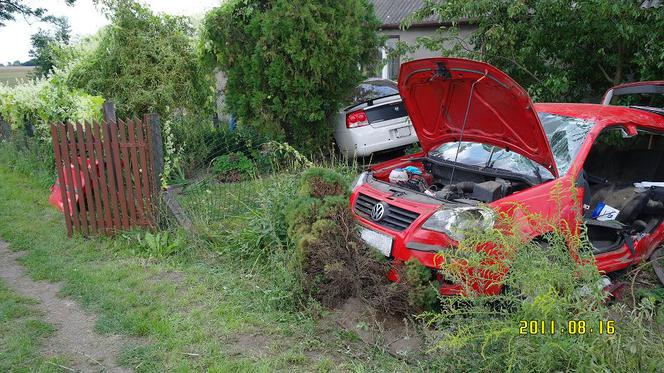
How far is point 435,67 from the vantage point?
455cm

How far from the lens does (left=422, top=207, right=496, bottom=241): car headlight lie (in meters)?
3.41

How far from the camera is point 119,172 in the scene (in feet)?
18.8

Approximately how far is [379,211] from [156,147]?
2859mm

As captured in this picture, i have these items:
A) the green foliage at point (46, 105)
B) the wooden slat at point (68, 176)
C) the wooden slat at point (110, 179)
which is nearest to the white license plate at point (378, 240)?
the wooden slat at point (110, 179)

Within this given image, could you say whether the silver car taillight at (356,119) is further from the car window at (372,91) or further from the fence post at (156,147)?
the fence post at (156,147)

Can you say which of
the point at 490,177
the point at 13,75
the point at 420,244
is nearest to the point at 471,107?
the point at 490,177

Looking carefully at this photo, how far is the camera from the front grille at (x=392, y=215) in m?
4.00

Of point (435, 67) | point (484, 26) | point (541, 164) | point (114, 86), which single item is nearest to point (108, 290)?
point (435, 67)

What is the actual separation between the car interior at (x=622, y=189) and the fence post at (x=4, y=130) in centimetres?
1295

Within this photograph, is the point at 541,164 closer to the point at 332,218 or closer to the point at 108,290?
the point at 332,218

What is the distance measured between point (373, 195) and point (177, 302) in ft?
6.18

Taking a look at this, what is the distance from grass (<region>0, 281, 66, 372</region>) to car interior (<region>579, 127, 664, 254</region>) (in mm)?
4206

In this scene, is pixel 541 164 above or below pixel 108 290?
above

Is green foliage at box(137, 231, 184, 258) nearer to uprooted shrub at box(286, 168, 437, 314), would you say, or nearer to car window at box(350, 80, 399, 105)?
uprooted shrub at box(286, 168, 437, 314)
